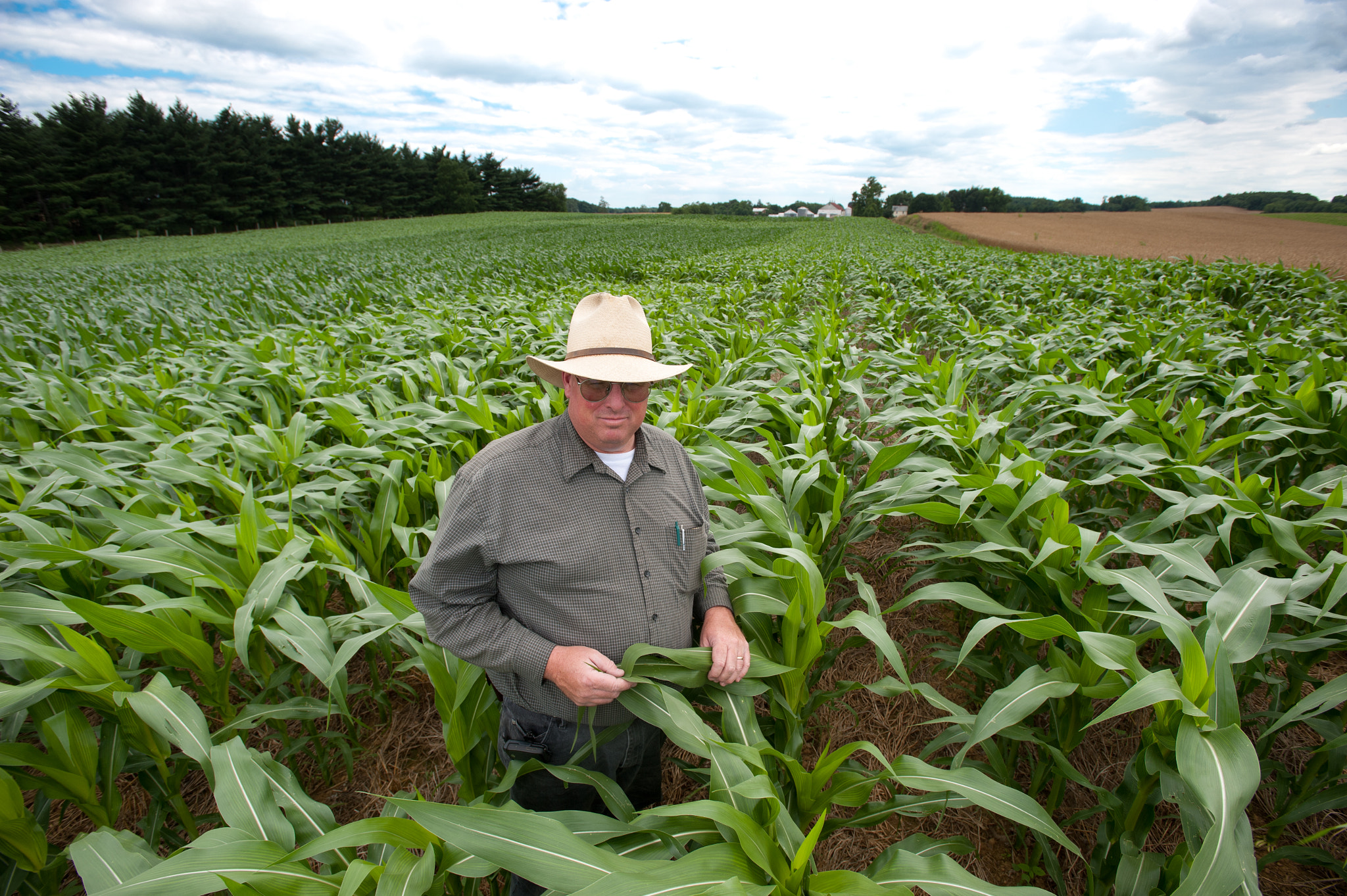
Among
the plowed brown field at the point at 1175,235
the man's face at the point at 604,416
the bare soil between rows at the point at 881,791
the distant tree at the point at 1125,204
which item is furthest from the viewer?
the distant tree at the point at 1125,204

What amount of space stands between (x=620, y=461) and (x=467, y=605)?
0.48 m

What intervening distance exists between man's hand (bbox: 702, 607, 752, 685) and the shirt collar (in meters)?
0.41

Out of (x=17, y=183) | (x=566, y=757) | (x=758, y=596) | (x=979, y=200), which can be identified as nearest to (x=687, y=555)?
(x=758, y=596)

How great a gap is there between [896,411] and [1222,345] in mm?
3370

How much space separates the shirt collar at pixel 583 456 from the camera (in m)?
1.28

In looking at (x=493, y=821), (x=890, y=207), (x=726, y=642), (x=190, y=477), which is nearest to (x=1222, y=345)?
→ (x=726, y=642)

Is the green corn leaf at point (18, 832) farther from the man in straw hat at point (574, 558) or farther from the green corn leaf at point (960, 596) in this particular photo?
the green corn leaf at point (960, 596)

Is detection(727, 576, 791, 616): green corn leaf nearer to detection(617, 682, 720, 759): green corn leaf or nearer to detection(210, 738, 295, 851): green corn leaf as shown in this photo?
detection(617, 682, 720, 759): green corn leaf

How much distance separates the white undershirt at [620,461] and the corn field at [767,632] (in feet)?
1.33

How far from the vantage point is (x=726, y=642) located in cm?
131

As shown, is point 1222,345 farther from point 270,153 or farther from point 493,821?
point 270,153

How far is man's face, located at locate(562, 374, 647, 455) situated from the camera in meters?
1.26

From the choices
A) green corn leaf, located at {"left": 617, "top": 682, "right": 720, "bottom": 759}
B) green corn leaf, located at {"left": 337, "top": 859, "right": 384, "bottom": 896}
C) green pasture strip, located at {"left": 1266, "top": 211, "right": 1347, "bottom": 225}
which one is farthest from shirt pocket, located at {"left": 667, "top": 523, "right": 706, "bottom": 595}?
green pasture strip, located at {"left": 1266, "top": 211, "right": 1347, "bottom": 225}

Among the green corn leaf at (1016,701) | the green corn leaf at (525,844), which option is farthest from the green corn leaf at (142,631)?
the green corn leaf at (1016,701)
